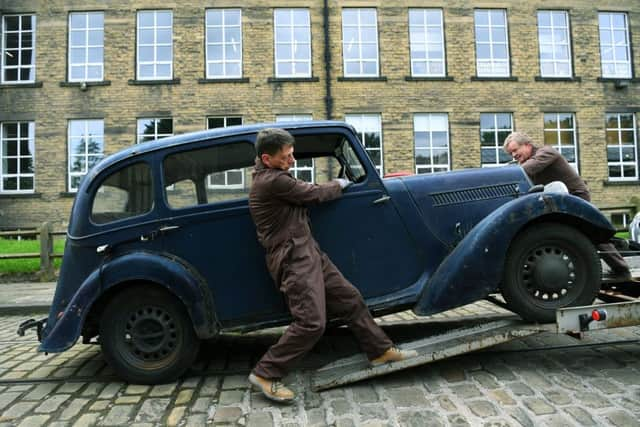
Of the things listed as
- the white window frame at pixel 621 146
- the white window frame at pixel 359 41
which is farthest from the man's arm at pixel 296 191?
the white window frame at pixel 621 146

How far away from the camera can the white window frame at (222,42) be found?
619 inches

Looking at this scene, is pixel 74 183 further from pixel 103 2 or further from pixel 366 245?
pixel 366 245

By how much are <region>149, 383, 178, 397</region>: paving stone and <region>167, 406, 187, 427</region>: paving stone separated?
0.97 ft

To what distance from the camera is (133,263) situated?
3465mm

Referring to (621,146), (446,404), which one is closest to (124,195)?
(446,404)

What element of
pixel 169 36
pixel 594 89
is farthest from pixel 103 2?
pixel 594 89

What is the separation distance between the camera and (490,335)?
3350mm

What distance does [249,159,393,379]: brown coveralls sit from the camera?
315 cm

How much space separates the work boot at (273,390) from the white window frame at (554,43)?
55.6 ft

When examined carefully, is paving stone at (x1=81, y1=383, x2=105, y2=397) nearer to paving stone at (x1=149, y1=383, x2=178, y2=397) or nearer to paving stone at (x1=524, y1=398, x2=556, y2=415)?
paving stone at (x1=149, y1=383, x2=178, y2=397)

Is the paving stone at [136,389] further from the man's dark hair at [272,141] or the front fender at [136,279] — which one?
the man's dark hair at [272,141]

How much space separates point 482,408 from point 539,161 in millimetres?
2680

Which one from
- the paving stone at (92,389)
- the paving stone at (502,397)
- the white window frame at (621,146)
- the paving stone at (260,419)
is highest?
the white window frame at (621,146)

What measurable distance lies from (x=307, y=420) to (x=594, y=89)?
1809 cm
